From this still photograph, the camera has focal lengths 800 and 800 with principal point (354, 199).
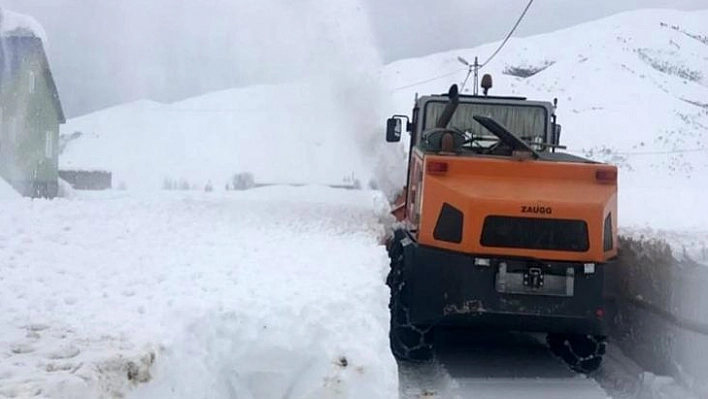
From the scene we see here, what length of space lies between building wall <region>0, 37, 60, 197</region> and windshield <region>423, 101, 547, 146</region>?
14751 millimetres

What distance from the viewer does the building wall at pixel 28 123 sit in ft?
75.3

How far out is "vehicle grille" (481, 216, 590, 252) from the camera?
22.4 feet

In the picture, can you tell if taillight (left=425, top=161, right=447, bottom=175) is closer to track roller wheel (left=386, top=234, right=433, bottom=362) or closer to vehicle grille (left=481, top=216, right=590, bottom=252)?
vehicle grille (left=481, top=216, right=590, bottom=252)

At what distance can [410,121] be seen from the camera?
10.2m

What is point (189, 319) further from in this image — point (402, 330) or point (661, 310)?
point (661, 310)

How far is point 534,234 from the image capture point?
6.84 meters

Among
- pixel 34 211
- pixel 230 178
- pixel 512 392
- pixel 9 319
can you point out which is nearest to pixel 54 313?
pixel 9 319

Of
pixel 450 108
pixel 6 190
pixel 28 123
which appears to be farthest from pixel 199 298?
pixel 28 123

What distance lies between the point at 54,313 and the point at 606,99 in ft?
92.3

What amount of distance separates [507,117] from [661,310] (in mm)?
3104

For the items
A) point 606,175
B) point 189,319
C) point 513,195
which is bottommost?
point 189,319

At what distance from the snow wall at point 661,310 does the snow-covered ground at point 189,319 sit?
2.51m

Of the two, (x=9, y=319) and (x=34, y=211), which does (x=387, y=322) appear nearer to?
(x=9, y=319)

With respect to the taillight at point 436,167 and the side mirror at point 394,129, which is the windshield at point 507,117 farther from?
the taillight at point 436,167
